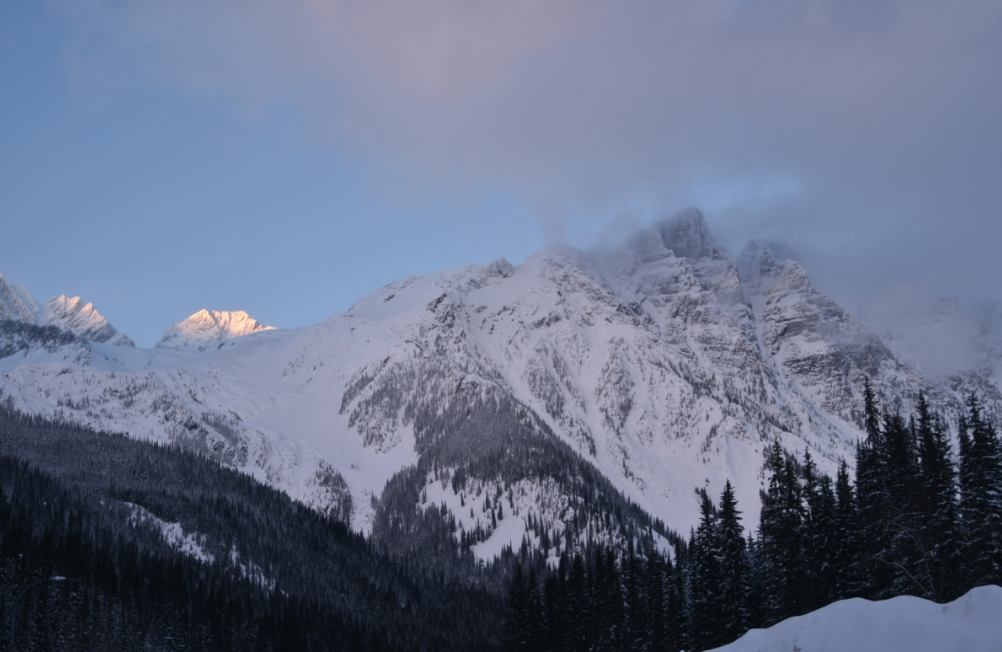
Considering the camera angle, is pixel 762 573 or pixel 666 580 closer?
pixel 762 573

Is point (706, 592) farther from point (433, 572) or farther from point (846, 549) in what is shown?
point (433, 572)

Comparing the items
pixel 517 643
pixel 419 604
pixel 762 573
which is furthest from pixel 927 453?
pixel 419 604

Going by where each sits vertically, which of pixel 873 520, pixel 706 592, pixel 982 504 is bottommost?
pixel 706 592

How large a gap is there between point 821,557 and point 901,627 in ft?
143

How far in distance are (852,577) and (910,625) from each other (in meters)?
40.9

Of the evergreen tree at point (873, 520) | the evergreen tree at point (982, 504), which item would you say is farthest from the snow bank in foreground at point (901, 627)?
the evergreen tree at point (982, 504)

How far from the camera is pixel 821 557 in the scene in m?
76.4

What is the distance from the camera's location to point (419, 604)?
575ft

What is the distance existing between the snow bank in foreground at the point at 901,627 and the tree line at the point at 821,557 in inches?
782

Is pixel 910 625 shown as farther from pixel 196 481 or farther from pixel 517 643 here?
pixel 196 481

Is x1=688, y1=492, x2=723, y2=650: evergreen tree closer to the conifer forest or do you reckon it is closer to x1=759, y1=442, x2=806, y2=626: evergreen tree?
the conifer forest

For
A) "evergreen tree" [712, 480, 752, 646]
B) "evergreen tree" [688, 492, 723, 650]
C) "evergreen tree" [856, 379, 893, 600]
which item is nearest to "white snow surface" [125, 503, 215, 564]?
"evergreen tree" [688, 492, 723, 650]

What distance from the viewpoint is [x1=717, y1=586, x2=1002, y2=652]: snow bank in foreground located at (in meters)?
33.0

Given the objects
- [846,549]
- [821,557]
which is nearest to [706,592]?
[821,557]
